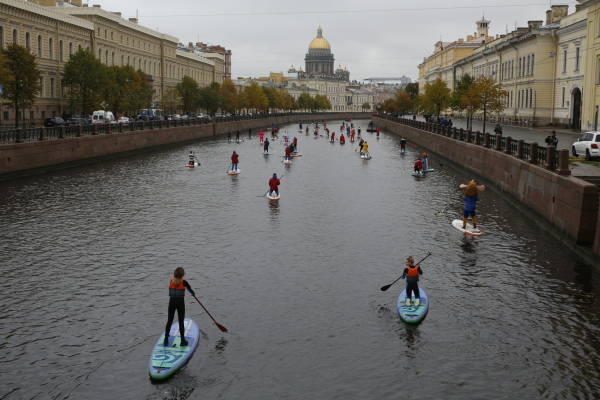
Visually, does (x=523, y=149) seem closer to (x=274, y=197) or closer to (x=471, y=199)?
(x=471, y=199)

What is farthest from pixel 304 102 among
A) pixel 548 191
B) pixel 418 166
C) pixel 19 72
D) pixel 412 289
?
pixel 412 289

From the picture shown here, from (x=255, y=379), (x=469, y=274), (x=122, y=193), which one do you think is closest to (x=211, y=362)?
(x=255, y=379)

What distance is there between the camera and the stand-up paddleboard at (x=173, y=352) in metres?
11.0

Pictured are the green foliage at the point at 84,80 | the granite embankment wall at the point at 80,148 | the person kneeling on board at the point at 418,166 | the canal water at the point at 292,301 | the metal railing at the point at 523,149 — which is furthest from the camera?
the green foliage at the point at 84,80

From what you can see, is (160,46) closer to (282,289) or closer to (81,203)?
(81,203)

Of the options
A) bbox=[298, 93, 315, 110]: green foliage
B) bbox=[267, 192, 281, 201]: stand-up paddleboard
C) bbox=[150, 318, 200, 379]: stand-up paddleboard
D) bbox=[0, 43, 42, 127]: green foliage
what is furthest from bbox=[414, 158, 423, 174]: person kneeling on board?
bbox=[298, 93, 315, 110]: green foliage

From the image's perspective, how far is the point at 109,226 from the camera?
890 inches

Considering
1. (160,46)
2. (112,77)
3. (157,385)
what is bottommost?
(157,385)

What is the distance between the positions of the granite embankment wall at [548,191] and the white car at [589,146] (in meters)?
3.34

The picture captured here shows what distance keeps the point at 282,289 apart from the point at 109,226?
9.42 meters

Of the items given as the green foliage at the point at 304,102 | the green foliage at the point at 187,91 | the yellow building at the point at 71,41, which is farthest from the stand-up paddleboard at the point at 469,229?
the green foliage at the point at 304,102

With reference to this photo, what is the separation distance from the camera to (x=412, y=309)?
13.7m

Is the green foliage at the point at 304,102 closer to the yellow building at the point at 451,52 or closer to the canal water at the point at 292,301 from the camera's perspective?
the yellow building at the point at 451,52

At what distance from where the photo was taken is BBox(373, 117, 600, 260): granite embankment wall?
18.3m
